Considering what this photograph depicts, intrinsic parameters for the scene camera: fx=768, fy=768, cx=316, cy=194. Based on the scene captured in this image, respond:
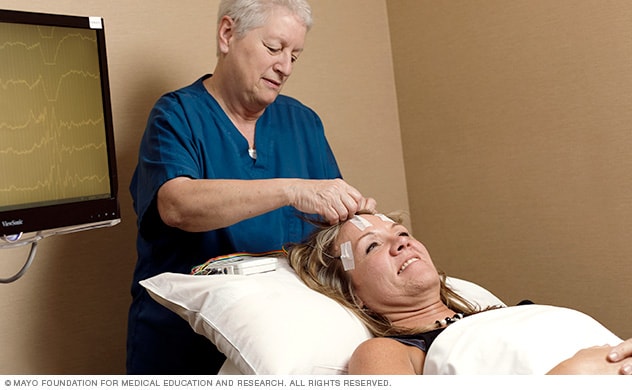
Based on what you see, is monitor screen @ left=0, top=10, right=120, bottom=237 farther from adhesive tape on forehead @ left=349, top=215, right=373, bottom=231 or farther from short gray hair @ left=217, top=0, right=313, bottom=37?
adhesive tape on forehead @ left=349, top=215, right=373, bottom=231

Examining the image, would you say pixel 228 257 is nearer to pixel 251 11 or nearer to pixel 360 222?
pixel 360 222

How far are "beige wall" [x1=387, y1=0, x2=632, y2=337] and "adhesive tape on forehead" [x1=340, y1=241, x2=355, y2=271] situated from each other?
111cm

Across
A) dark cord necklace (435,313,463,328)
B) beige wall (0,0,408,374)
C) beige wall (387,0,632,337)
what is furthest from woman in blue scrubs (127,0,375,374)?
beige wall (387,0,632,337)

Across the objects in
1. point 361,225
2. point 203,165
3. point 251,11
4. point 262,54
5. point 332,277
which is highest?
point 251,11

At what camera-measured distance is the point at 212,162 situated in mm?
2055

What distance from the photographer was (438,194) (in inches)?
122

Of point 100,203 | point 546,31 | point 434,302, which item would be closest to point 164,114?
point 100,203

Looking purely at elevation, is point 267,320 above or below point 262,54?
below

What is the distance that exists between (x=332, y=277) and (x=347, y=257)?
0.08m

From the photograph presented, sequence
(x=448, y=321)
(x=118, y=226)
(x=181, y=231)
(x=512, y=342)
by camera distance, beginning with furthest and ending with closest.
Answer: (x=118, y=226), (x=181, y=231), (x=448, y=321), (x=512, y=342)

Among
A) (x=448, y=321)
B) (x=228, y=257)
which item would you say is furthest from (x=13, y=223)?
(x=448, y=321)

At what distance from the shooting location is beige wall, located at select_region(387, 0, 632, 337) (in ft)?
8.15

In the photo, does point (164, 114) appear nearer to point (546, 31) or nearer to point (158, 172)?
point (158, 172)

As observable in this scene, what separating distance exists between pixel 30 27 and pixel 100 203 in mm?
413
